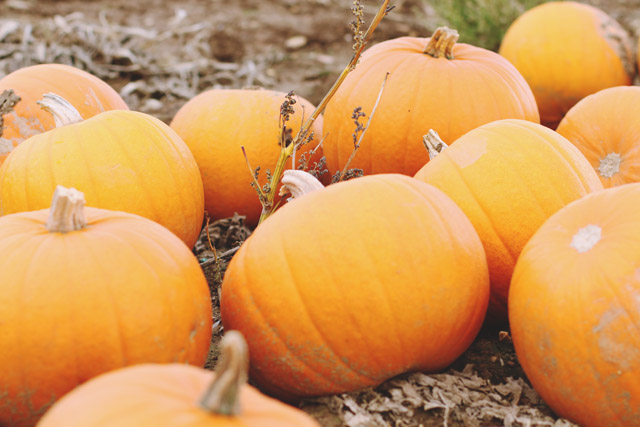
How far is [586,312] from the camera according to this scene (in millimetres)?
1987

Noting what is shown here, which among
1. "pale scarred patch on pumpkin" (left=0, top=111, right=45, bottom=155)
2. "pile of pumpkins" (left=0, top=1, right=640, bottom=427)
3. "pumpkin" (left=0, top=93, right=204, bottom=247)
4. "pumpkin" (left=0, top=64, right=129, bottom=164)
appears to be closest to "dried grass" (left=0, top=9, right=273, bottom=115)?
"pumpkin" (left=0, top=64, right=129, bottom=164)

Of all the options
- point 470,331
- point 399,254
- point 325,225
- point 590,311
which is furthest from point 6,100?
point 590,311

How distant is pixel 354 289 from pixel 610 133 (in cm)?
190

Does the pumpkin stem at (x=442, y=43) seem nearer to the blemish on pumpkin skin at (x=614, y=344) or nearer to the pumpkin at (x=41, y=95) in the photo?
the pumpkin at (x=41, y=95)

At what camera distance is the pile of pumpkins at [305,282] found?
1892 mm

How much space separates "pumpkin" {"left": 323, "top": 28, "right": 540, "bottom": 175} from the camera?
3.27 m

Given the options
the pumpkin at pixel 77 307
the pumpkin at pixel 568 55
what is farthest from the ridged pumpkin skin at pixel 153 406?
the pumpkin at pixel 568 55

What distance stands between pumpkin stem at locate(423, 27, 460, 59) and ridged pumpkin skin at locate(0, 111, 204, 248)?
1404 mm

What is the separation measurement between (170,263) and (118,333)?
0.27m

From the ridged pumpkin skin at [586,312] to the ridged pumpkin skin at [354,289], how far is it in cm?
21

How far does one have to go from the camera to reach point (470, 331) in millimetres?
2279

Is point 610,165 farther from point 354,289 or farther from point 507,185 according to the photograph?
point 354,289

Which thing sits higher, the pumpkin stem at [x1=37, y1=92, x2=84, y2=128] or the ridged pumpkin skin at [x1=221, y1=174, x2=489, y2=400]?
the pumpkin stem at [x1=37, y1=92, x2=84, y2=128]

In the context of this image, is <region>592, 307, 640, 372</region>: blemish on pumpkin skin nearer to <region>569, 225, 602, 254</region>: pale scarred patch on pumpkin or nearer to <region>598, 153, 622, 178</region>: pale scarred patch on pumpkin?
<region>569, 225, 602, 254</region>: pale scarred patch on pumpkin
